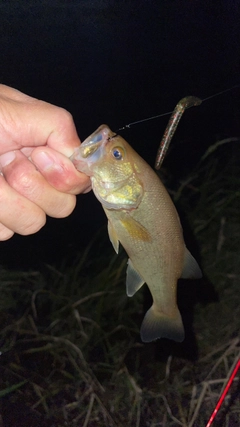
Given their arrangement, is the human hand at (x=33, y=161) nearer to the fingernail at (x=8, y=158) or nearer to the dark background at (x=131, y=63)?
the fingernail at (x=8, y=158)

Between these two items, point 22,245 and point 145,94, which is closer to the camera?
point 22,245

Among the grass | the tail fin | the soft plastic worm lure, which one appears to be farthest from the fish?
the grass

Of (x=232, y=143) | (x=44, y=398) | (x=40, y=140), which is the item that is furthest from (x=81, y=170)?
(x=232, y=143)

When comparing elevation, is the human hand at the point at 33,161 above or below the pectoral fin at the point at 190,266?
above

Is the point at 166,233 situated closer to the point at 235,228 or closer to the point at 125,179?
the point at 125,179

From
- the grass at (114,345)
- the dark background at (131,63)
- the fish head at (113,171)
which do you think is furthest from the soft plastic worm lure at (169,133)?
the dark background at (131,63)

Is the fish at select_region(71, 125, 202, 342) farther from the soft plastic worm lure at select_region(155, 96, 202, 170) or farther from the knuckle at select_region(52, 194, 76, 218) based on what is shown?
the soft plastic worm lure at select_region(155, 96, 202, 170)

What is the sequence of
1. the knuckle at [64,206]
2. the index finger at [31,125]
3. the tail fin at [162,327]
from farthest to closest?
the tail fin at [162,327] < the knuckle at [64,206] < the index finger at [31,125]
